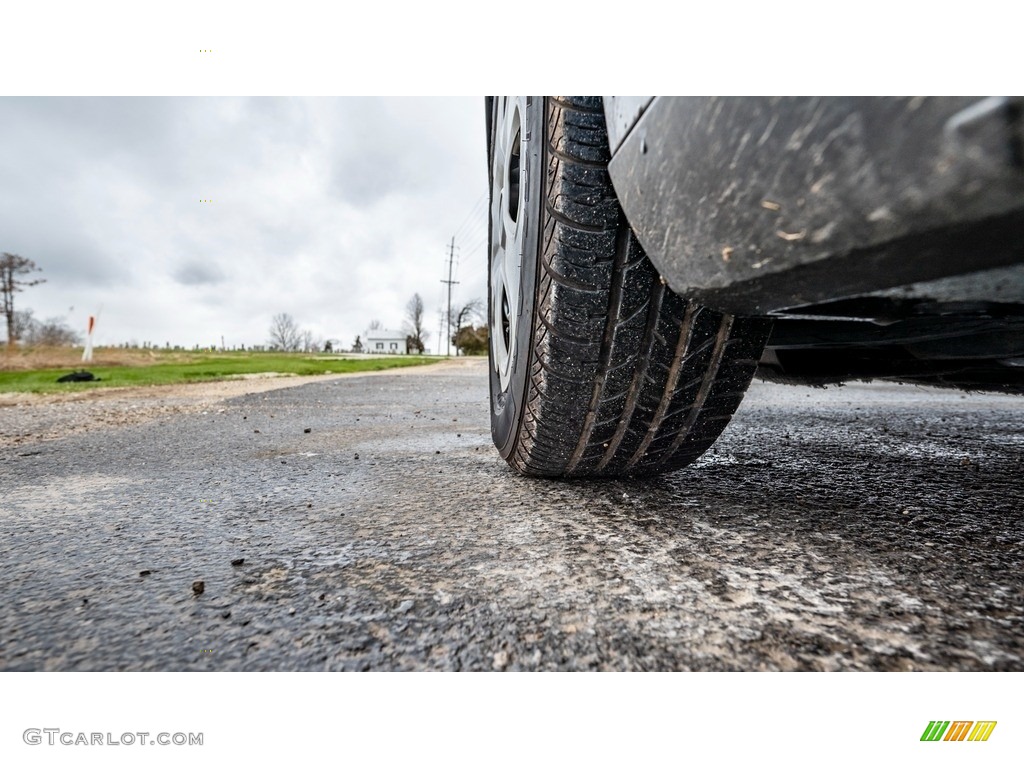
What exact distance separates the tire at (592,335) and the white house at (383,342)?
6668 cm

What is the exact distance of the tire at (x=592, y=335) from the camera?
87cm

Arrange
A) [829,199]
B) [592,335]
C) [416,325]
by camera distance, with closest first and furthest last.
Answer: [829,199] < [592,335] < [416,325]

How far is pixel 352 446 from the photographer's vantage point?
6.72 ft

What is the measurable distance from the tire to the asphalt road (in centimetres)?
13

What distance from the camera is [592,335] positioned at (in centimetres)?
97

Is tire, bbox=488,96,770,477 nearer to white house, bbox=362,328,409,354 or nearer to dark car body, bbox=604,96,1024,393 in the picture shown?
dark car body, bbox=604,96,1024,393
